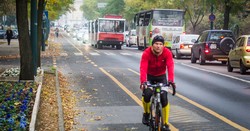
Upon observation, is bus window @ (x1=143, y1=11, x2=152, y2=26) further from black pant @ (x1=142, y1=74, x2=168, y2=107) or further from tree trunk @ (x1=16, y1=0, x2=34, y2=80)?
black pant @ (x1=142, y1=74, x2=168, y2=107)

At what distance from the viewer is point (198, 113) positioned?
9875mm

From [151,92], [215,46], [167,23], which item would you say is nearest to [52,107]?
[151,92]

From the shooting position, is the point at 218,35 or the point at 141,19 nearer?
the point at 218,35

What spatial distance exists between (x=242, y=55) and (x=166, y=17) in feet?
61.0

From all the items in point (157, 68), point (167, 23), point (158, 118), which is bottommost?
point (158, 118)

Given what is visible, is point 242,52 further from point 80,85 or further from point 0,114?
point 0,114

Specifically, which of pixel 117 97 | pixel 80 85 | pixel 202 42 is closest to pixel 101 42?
pixel 202 42

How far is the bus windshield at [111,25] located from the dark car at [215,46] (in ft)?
60.2

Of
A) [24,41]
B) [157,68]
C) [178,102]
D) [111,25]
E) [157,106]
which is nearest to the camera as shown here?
[157,106]

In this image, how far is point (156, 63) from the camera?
7199 millimetres

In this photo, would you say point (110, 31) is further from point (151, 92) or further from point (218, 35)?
point (151, 92)

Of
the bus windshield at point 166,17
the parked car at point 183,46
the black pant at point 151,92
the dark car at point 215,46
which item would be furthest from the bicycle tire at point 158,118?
the bus windshield at point 166,17

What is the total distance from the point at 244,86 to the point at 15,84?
733 cm

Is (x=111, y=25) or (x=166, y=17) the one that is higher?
(x=166, y=17)
